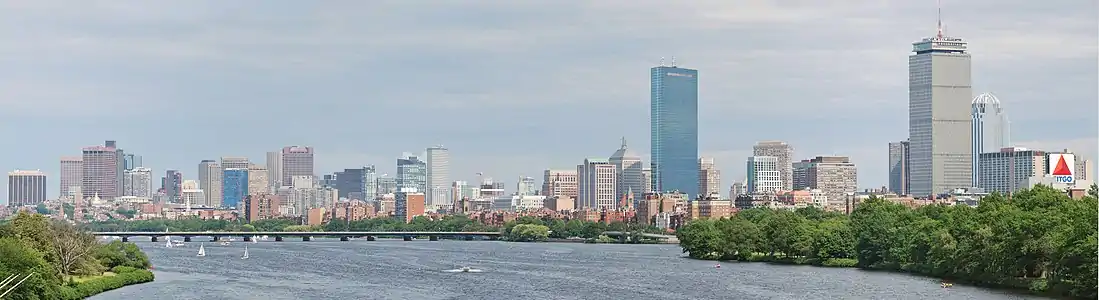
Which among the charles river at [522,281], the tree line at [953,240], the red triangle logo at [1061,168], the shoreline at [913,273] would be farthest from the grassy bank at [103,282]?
the red triangle logo at [1061,168]

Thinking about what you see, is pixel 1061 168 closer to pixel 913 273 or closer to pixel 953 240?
pixel 953 240

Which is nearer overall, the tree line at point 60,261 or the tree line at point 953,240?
the tree line at point 60,261

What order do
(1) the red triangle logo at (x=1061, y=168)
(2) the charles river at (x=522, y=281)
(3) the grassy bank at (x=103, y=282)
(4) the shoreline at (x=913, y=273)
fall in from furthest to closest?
(2) the charles river at (x=522, y=281), (4) the shoreline at (x=913, y=273), (3) the grassy bank at (x=103, y=282), (1) the red triangle logo at (x=1061, y=168)

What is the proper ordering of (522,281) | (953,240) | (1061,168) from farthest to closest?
(522,281) → (953,240) → (1061,168)

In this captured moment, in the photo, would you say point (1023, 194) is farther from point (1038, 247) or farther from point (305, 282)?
point (305, 282)

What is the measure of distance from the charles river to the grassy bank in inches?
35.6

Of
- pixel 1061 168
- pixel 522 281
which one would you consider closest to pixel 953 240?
pixel 522 281

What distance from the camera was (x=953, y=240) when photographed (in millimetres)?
102062

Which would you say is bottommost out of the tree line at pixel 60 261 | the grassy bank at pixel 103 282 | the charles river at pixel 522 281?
the charles river at pixel 522 281

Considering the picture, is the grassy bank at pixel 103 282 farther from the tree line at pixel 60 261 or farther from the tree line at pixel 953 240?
the tree line at pixel 953 240

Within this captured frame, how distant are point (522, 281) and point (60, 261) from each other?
1137 inches

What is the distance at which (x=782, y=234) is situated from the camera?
137 meters

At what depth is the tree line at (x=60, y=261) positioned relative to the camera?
74.3m

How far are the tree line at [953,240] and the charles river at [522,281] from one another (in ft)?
7.88
